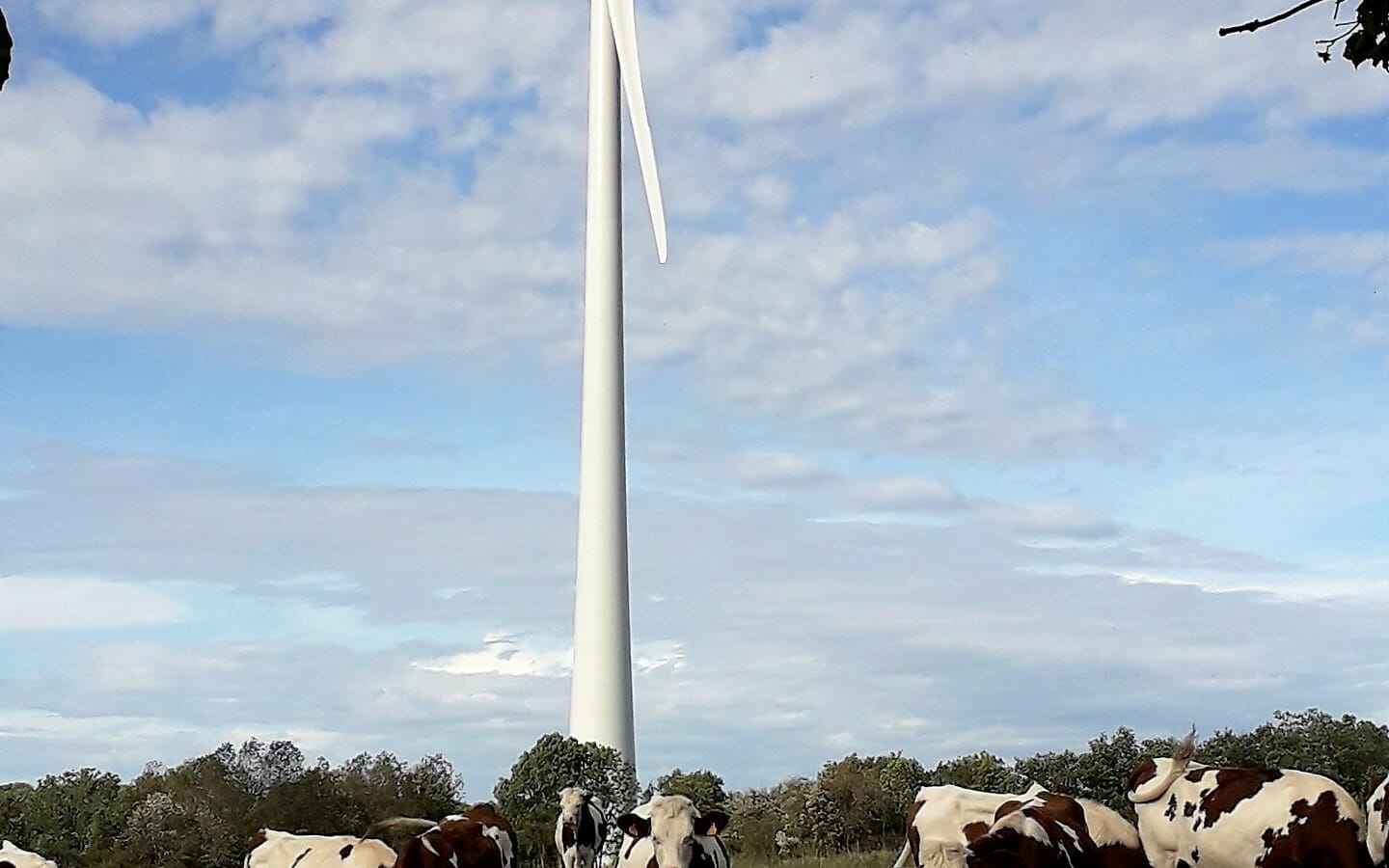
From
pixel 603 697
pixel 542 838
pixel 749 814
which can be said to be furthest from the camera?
pixel 603 697

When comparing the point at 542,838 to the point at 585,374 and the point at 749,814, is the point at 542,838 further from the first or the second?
the point at 585,374

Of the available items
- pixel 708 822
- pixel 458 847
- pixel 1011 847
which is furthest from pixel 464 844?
pixel 1011 847

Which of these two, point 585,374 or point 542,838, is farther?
point 585,374

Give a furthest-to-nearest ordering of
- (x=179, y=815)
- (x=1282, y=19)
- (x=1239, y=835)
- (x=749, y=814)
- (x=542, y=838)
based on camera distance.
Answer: (x=749, y=814), (x=542, y=838), (x=179, y=815), (x=1239, y=835), (x=1282, y=19)

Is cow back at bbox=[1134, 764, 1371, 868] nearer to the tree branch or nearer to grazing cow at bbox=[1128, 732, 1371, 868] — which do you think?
grazing cow at bbox=[1128, 732, 1371, 868]

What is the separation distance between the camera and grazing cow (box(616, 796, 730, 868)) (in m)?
16.0

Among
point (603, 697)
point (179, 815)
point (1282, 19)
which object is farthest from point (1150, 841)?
point (603, 697)

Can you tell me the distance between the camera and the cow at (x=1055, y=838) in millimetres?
15844

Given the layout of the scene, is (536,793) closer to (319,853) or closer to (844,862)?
(844,862)

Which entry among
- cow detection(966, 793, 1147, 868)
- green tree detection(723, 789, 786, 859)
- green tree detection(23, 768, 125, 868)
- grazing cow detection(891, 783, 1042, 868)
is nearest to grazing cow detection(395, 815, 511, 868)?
grazing cow detection(891, 783, 1042, 868)

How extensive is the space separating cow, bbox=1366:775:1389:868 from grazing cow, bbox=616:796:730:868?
7213 mm

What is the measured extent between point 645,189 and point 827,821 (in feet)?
55.1

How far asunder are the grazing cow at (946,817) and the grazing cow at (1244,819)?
196 cm

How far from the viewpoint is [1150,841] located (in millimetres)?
20344
